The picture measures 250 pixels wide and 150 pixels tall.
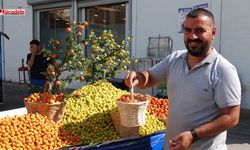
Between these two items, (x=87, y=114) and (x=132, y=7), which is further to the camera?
(x=132, y=7)

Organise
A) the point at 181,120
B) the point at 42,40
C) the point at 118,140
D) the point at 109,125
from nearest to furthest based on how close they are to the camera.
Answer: the point at 181,120, the point at 118,140, the point at 109,125, the point at 42,40

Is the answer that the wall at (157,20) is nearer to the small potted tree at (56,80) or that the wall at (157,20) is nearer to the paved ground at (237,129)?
the paved ground at (237,129)

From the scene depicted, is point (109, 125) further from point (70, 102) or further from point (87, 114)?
point (70, 102)

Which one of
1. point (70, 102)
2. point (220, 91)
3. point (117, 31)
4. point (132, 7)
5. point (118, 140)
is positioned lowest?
point (118, 140)

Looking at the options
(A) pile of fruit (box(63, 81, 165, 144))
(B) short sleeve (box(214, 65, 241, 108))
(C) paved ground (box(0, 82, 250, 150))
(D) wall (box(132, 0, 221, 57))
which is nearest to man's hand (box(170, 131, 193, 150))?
(B) short sleeve (box(214, 65, 241, 108))

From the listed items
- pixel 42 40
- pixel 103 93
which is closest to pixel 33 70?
pixel 103 93

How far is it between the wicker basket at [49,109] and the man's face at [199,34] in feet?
4.77

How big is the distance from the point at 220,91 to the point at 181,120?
0.39 metres

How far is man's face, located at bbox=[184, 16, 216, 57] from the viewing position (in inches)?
92.5

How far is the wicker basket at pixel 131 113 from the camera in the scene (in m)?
2.91

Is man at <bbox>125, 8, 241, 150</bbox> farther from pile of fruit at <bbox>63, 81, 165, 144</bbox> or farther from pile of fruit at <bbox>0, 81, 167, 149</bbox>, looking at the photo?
pile of fruit at <bbox>63, 81, 165, 144</bbox>

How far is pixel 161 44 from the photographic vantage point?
9.98 meters

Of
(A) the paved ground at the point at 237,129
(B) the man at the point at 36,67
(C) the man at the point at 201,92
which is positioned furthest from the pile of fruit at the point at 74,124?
(B) the man at the point at 36,67

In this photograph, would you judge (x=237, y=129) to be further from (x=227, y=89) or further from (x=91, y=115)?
(x=227, y=89)
